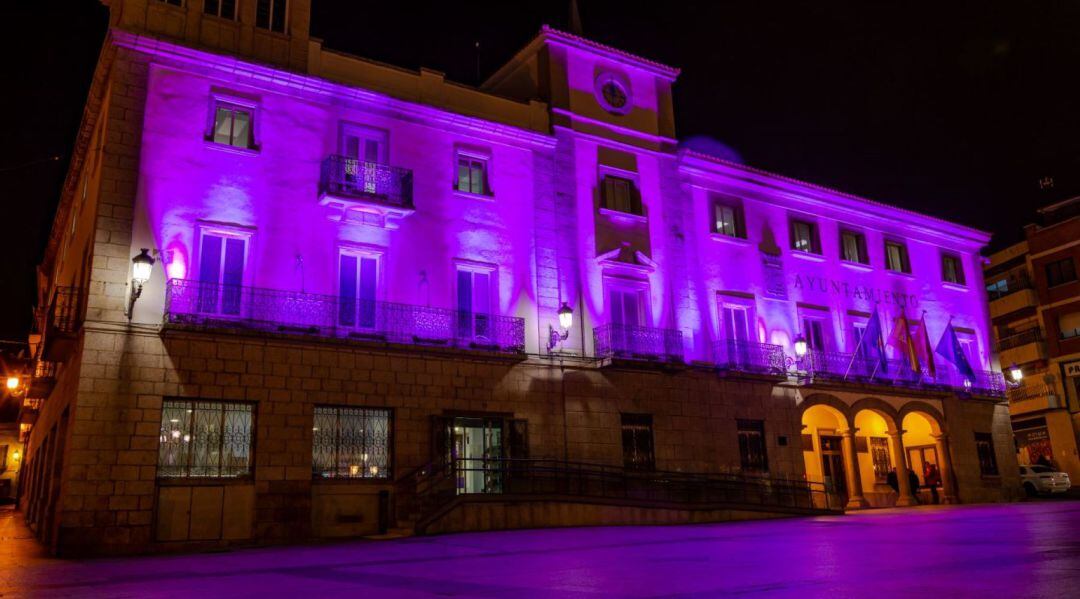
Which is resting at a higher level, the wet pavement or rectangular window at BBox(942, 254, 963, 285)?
rectangular window at BBox(942, 254, 963, 285)

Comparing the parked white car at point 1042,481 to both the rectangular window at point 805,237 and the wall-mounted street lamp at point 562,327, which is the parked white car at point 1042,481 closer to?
the rectangular window at point 805,237

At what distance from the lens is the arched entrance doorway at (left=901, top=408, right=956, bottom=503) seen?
1223 inches

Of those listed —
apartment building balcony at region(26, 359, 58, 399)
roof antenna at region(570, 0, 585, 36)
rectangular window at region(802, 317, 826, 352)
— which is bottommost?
apartment building balcony at region(26, 359, 58, 399)

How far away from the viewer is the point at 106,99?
19.7 m

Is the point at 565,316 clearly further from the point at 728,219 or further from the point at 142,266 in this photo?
the point at 142,266

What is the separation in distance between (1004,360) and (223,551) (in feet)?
156

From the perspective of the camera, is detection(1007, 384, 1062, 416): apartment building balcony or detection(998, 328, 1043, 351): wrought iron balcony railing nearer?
detection(1007, 384, 1062, 416): apartment building balcony

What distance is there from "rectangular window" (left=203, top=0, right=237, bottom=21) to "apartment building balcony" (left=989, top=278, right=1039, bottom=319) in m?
45.6

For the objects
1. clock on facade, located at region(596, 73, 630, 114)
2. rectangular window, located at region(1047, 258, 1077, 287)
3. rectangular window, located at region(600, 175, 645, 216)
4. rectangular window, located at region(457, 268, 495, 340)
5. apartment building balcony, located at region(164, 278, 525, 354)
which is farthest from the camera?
rectangular window, located at region(1047, 258, 1077, 287)

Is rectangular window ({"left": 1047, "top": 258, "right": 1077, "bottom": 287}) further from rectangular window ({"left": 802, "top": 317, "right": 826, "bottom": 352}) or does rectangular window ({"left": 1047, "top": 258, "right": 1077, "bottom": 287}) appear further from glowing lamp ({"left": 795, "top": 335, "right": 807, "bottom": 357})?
glowing lamp ({"left": 795, "top": 335, "right": 807, "bottom": 357})

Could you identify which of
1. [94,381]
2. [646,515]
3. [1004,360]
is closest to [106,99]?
[94,381]

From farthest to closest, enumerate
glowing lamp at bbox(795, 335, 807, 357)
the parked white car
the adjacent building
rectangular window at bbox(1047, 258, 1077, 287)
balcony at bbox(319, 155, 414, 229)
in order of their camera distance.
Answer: rectangular window at bbox(1047, 258, 1077, 287) → the adjacent building → the parked white car → glowing lamp at bbox(795, 335, 807, 357) → balcony at bbox(319, 155, 414, 229)

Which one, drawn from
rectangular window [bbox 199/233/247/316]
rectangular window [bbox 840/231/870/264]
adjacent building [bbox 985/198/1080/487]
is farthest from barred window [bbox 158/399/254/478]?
adjacent building [bbox 985/198/1080/487]

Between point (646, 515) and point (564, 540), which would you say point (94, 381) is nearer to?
point (564, 540)
